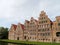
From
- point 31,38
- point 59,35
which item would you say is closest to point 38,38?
point 31,38

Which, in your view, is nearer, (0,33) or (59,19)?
(59,19)

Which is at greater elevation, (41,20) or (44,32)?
(41,20)

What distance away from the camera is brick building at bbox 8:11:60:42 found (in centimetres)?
7176

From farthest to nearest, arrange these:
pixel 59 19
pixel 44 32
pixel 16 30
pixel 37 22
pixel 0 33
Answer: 1. pixel 0 33
2. pixel 16 30
3. pixel 37 22
4. pixel 44 32
5. pixel 59 19

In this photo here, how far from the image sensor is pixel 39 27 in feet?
260

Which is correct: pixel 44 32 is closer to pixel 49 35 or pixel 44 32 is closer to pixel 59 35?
pixel 49 35

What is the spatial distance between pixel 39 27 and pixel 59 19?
13.1 meters

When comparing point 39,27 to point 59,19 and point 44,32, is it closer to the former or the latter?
point 44,32

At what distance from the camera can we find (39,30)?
259 feet

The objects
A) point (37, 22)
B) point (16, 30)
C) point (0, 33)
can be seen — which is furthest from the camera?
point (0, 33)

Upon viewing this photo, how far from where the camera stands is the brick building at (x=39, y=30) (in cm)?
7176

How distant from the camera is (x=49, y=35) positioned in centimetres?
7338

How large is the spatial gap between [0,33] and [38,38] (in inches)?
1325

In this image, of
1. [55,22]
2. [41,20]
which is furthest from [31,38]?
[55,22]
